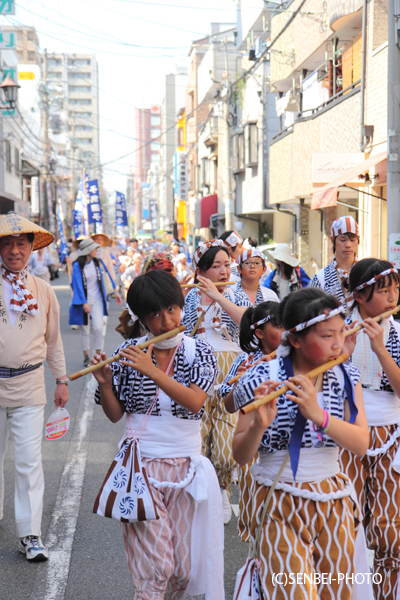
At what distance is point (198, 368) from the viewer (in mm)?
3041

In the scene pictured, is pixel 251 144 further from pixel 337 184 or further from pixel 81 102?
pixel 81 102

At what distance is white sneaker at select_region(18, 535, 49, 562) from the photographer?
4148 mm

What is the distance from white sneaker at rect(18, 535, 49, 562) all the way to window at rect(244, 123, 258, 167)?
2330 cm

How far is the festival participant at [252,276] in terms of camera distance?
5234 mm

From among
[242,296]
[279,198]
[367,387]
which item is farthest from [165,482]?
[279,198]

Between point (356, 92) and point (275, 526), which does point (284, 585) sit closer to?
point (275, 526)

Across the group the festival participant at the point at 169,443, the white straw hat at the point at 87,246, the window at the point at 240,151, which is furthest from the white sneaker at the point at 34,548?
the window at the point at 240,151

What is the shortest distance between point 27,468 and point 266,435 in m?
2.09

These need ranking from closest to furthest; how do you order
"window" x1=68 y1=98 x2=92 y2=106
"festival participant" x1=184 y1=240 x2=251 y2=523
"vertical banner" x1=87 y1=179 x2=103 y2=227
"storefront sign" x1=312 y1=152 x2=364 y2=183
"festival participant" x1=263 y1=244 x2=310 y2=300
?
"festival participant" x1=184 y1=240 x2=251 y2=523, "festival participant" x1=263 y1=244 x2=310 y2=300, "storefront sign" x1=312 y1=152 x2=364 y2=183, "vertical banner" x1=87 y1=179 x2=103 y2=227, "window" x1=68 y1=98 x2=92 y2=106

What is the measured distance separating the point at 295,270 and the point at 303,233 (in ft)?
46.2

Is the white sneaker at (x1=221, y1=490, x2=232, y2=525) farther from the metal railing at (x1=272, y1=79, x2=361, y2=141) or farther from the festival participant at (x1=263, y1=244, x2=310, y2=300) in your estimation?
the metal railing at (x1=272, y1=79, x2=361, y2=141)

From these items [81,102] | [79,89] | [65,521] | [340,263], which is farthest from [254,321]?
[79,89]

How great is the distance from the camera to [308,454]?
2.61 meters

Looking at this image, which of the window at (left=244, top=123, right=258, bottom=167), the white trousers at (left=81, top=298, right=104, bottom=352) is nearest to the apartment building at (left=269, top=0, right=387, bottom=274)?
the window at (left=244, top=123, right=258, bottom=167)
